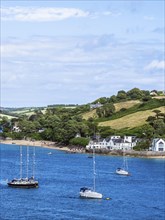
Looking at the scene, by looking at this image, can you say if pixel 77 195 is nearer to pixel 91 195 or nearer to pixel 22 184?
pixel 91 195

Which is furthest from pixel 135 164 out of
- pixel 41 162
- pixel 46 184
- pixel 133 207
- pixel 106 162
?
pixel 133 207

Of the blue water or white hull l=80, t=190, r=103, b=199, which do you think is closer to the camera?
the blue water

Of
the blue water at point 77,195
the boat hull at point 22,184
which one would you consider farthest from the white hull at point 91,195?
the boat hull at point 22,184

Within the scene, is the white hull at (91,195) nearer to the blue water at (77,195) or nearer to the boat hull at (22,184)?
the blue water at (77,195)

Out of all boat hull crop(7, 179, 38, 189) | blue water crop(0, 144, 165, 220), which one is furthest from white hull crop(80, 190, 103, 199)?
boat hull crop(7, 179, 38, 189)

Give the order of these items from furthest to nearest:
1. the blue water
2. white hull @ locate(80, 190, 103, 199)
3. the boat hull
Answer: the boat hull < white hull @ locate(80, 190, 103, 199) < the blue water

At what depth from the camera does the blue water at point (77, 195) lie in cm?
9696

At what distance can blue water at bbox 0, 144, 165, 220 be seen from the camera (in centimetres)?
9696

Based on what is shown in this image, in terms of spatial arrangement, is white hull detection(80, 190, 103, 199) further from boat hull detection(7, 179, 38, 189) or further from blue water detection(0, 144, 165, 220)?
boat hull detection(7, 179, 38, 189)

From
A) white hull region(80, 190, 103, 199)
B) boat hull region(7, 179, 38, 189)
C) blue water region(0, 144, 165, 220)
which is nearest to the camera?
blue water region(0, 144, 165, 220)

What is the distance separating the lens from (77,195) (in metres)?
114

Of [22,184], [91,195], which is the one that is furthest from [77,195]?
[22,184]

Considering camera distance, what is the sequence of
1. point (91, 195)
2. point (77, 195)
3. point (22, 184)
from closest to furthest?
point (91, 195) → point (77, 195) → point (22, 184)

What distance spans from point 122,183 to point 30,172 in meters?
23.5
